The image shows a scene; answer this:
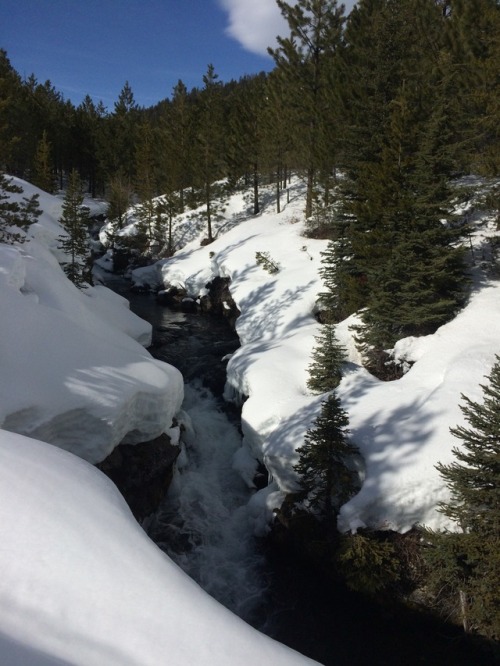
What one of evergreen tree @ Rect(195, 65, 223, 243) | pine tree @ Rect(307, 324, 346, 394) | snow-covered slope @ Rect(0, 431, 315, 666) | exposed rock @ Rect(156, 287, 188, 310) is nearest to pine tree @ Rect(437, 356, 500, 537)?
snow-covered slope @ Rect(0, 431, 315, 666)

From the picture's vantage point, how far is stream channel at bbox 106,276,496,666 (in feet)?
27.2

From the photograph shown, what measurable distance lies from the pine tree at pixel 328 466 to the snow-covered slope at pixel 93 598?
232 inches

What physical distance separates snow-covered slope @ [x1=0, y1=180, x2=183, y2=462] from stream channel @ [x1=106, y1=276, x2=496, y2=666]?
7.92 ft

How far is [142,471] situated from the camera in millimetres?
11031

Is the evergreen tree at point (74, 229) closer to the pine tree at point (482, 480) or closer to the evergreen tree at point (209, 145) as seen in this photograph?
the evergreen tree at point (209, 145)

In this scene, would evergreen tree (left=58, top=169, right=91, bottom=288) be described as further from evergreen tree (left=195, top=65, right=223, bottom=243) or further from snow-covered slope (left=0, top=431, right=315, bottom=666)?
snow-covered slope (left=0, top=431, right=315, bottom=666)

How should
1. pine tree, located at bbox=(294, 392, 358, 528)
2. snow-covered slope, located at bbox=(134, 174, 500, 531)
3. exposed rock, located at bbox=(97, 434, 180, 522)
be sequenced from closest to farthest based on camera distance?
snow-covered slope, located at bbox=(134, 174, 500, 531) → pine tree, located at bbox=(294, 392, 358, 528) → exposed rock, located at bbox=(97, 434, 180, 522)

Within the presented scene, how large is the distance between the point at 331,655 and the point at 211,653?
6.51 metres

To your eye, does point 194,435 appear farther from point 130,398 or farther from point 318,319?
point 318,319

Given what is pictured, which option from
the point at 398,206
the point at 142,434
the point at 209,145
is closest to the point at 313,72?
the point at 209,145

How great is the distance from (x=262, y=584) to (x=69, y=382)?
6.91 meters

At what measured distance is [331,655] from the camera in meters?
8.30

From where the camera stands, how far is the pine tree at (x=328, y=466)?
988 centimetres

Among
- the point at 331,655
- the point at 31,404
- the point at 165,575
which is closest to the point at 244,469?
the point at 331,655
